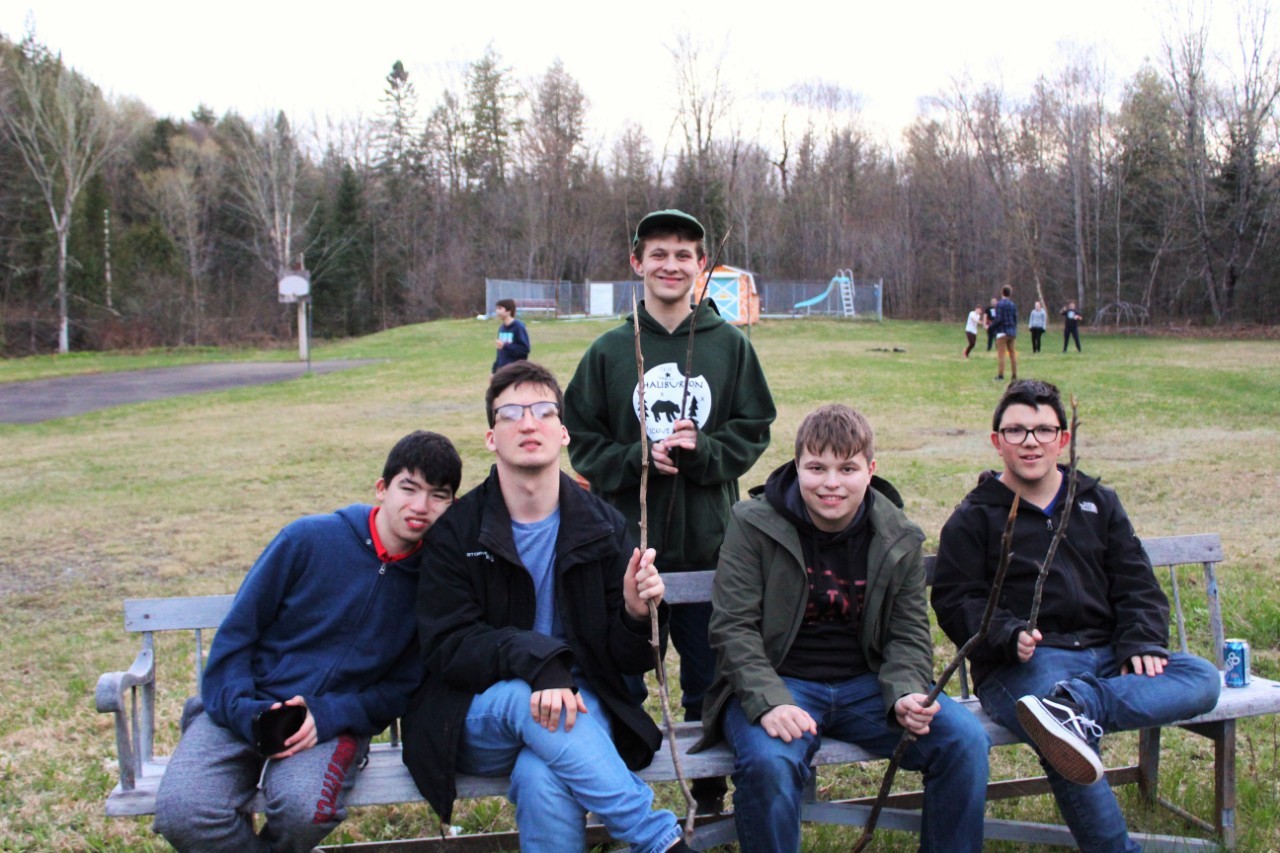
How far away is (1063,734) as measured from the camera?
2.61 m

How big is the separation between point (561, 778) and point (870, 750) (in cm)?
93

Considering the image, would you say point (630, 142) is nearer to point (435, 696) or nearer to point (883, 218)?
point (883, 218)

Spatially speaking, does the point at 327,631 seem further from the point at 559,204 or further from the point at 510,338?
the point at 559,204

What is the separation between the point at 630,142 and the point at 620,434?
47.9 meters

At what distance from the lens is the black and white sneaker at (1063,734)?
2.57 m

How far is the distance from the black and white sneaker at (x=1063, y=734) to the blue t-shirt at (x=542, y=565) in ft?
4.31

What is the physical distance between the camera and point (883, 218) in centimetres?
5625

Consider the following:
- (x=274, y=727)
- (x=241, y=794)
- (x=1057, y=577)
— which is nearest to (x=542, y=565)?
(x=274, y=727)

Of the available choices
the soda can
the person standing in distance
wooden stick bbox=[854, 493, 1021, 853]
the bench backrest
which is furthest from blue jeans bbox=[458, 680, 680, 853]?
the person standing in distance

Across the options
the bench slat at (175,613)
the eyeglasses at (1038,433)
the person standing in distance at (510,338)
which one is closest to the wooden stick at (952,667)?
the eyeglasses at (1038,433)

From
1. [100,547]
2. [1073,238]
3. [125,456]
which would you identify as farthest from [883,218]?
[100,547]

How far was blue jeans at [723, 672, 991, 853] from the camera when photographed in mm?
2719

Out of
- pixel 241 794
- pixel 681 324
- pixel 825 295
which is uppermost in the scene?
pixel 825 295

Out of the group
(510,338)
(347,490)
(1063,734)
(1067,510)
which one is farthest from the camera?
(510,338)
